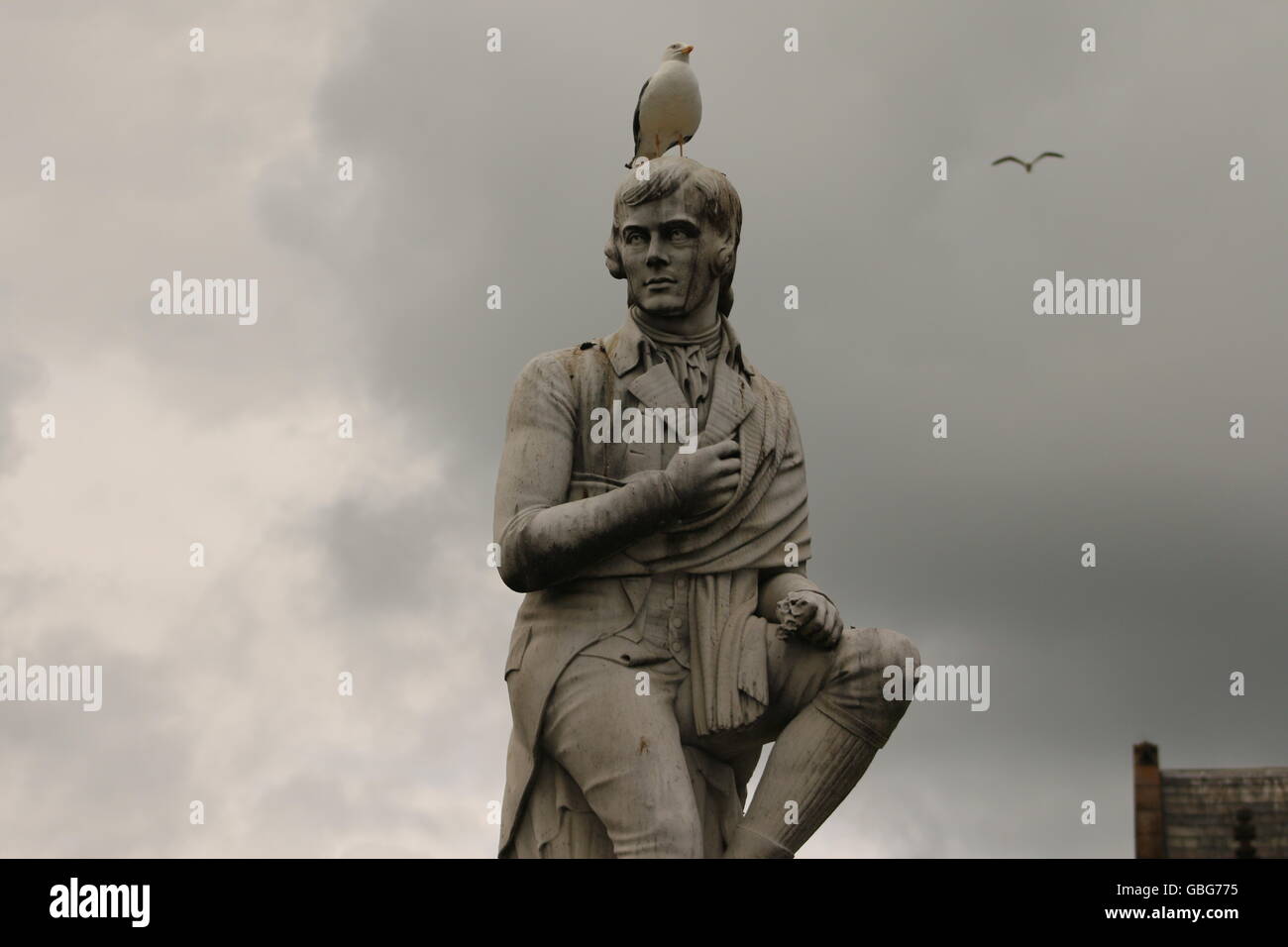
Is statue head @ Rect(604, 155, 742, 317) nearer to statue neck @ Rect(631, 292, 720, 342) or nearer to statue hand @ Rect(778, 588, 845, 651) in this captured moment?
statue neck @ Rect(631, 292, 720, 342)

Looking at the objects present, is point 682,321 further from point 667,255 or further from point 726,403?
point 726,403

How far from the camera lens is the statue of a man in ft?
53.8

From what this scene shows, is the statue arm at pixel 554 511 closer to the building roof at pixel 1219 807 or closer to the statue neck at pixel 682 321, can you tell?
the statue neck at pixel 682 321

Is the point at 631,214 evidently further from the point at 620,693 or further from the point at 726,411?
the point at 620,693

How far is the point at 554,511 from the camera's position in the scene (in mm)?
16500

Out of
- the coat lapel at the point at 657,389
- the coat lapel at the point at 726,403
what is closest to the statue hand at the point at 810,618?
the coat lapel at the point at 726,403

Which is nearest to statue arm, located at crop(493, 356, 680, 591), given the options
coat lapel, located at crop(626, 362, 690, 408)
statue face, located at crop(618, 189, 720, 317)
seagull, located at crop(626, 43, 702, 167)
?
coat lapel, located at crop(626, 362, 690, 408)

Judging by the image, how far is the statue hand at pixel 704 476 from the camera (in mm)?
16578

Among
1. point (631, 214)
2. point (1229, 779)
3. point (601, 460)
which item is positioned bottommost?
point (1229, 779)

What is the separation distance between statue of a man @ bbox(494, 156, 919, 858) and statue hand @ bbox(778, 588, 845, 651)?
14mm

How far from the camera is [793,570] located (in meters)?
17.2

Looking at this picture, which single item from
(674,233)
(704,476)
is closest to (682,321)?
(674,233)
